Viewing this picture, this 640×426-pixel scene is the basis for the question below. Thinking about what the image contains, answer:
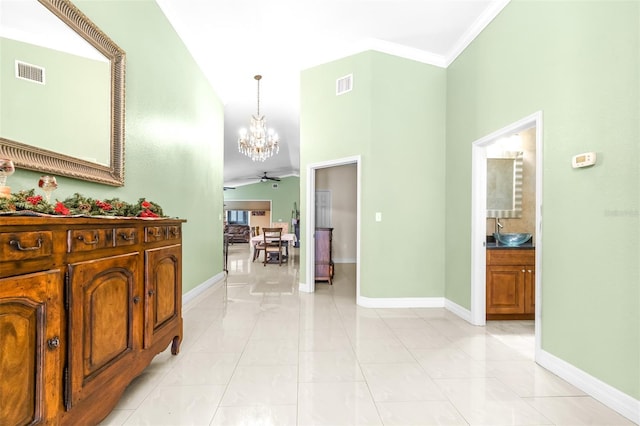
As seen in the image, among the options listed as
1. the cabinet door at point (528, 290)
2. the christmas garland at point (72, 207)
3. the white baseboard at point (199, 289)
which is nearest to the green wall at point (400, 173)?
the cabinet door at point (528, 290)

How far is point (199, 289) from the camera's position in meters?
4.15

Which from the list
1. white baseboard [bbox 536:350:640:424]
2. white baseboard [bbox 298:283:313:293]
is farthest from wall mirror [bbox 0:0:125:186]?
white baseboard [bbox 536:350:640:424]

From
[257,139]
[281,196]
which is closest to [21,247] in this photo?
[257,139]

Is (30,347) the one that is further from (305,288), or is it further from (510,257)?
(510,257)

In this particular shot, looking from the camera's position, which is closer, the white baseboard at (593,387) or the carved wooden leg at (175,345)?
the white baseboard at (593,387)

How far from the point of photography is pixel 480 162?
316 cm

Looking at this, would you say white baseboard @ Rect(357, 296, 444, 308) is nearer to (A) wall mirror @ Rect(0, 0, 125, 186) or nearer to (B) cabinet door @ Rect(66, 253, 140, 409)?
(B) cabinet door @ Rect(66, 253, 140, 409)

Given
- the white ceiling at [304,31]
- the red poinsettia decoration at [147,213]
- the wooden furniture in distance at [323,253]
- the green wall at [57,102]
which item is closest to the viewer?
the green wall at [57,102]

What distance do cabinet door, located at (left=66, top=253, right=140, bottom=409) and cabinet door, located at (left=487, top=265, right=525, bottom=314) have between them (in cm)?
330

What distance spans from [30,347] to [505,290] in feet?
12.4

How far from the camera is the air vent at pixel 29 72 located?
151 cm

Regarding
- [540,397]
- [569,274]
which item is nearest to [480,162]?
[569,274]

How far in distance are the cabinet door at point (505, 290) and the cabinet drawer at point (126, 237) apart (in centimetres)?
330

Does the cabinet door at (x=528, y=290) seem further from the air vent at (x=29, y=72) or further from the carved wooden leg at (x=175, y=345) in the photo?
the air vent at (x=29, y=72)
